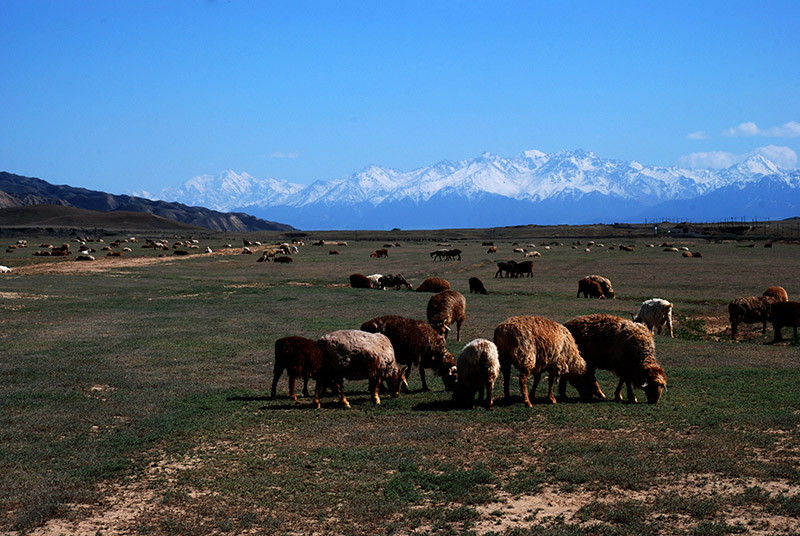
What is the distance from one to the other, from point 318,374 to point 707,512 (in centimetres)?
816

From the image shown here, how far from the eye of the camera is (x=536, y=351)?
13656mm

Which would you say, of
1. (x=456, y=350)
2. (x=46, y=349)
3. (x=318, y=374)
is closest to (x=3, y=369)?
(x=46, y=349)

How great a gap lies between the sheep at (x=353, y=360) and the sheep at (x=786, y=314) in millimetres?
16872

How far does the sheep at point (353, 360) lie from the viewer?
1358cm

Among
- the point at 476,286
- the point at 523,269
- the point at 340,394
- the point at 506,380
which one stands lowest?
the point at 340,394

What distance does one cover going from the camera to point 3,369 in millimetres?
16969

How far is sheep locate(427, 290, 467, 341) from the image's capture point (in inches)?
859

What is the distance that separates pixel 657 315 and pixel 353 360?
1577 centimetres

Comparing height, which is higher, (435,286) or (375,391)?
(435,286)

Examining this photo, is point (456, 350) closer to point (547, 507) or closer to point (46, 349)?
point (547, 507)

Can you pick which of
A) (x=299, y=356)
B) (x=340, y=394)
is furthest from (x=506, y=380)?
(x=299, y=356)

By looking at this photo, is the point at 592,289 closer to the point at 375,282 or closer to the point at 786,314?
the point at 786,314

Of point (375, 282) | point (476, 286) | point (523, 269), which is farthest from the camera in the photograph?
point (523, 269)

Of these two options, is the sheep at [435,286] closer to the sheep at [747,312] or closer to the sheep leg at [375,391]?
the sheep at [747,312]
